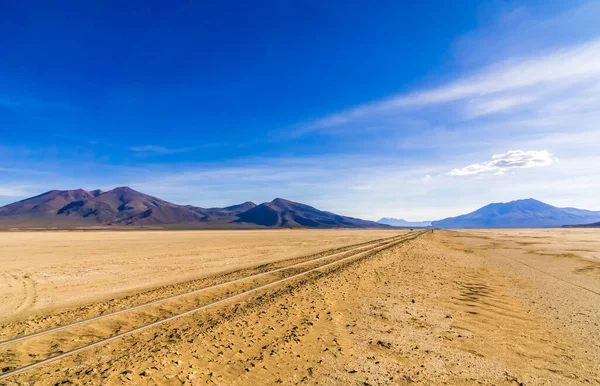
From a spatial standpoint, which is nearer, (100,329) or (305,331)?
(305,331)

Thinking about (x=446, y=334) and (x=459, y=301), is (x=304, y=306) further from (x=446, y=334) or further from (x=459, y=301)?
(x=459, y=301)

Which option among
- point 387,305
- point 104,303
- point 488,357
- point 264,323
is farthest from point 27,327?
point 488,357

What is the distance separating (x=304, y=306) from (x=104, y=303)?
7739 millimetres

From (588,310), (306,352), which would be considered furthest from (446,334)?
(588,310)

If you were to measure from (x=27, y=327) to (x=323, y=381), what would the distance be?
9.26 metres

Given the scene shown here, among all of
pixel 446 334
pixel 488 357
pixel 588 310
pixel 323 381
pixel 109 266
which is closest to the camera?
pixel 323 381

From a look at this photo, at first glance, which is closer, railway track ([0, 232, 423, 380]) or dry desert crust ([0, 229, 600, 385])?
dry desert crust ([0, 229, 600, 385])

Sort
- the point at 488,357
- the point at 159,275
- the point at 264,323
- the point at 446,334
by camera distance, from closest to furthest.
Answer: the point at 488,357 → the point at 446,334 → the point at 264,323 → the point at 159,275

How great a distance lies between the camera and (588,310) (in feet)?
35.9

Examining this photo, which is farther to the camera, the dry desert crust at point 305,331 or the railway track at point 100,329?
the railway track at point 100,329

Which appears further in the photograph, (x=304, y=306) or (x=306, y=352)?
(x=304, y=306)

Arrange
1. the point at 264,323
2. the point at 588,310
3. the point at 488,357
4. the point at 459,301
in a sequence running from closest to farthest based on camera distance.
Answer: the point at 488,357 → the point at 264,323 → the point at 588,310 → the point at 459,301

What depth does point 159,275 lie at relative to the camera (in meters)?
19.2

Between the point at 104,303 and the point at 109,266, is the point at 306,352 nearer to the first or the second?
the point at 104,303
